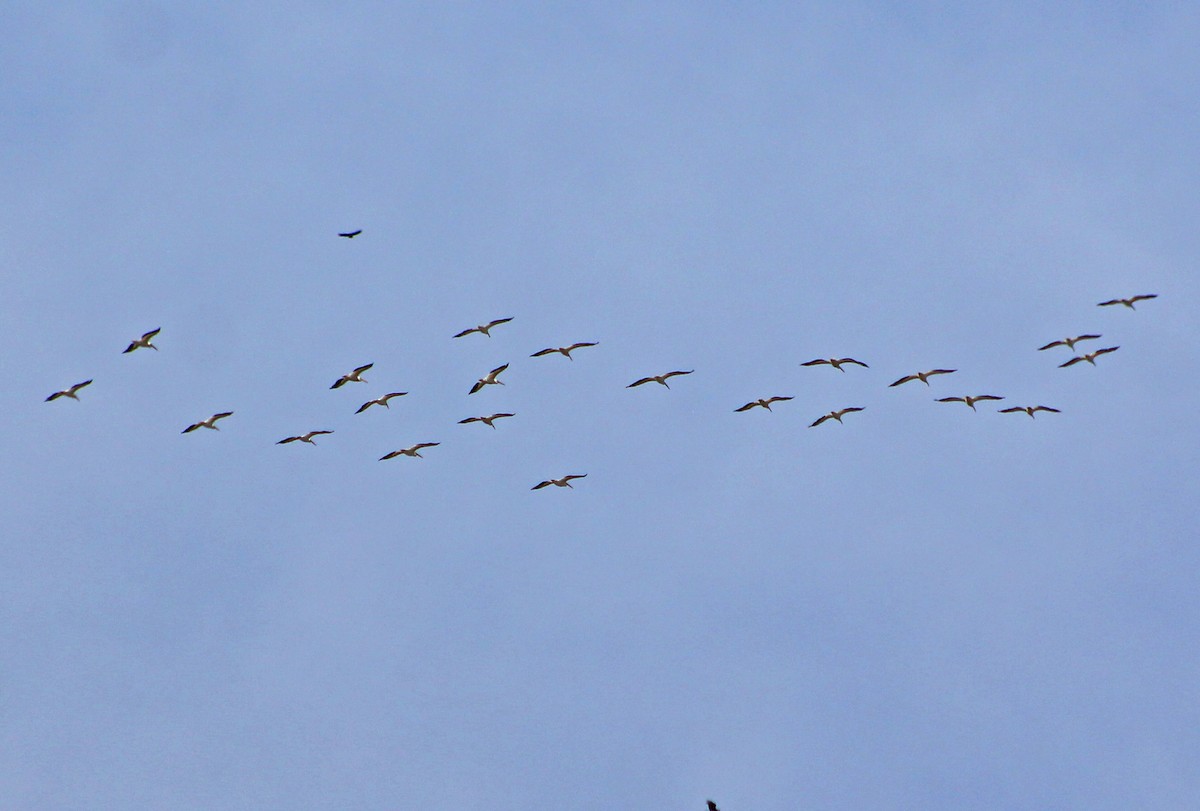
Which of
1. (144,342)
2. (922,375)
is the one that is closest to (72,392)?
(144,342)

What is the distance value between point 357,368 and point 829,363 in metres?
48.1

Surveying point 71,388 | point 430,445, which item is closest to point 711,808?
point 430,445

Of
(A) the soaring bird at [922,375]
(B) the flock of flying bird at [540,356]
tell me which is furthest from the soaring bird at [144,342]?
(A) the soaring bird at [922,375]

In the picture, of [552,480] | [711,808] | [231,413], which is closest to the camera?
[711,808]

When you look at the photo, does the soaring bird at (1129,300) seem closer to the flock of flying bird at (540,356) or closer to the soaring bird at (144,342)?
the flock of flying bird at (540,356)

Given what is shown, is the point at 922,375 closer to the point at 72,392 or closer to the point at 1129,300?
the point at 1129,300

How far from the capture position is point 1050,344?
145875 mm

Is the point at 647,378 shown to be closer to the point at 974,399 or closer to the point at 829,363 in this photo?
the point at 829,363

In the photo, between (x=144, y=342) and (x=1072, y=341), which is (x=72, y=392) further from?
(x=1072, y=341)

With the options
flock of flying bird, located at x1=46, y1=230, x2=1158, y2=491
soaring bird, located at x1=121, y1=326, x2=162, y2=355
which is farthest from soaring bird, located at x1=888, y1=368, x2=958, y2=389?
soaring bird, located at x1=121, y1=326, x2=162, y2=355

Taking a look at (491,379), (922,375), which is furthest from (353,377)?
(922,375)

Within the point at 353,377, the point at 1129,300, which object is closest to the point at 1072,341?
the point at 1129,300

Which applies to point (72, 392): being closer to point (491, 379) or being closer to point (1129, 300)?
point (491, 379)

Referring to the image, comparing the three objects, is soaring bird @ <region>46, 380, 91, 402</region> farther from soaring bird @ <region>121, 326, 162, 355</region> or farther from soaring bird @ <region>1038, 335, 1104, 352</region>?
soaring bird @ <region>1038, 335, 1104, 352</region>
